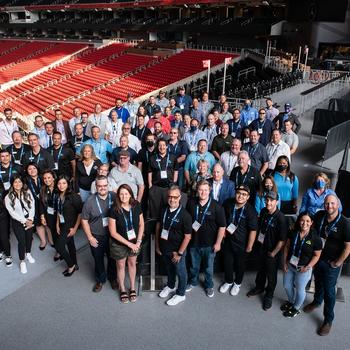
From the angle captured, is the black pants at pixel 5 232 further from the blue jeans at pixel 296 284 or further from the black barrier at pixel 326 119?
the black barrier at pixel 326 119

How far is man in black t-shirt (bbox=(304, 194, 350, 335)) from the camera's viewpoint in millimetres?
3375

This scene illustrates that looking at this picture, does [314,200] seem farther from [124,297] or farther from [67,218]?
[67,218]

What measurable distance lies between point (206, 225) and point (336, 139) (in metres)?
4.96

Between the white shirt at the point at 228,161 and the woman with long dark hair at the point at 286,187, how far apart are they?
2.31 feet

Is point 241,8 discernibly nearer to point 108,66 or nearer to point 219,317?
point 108,66

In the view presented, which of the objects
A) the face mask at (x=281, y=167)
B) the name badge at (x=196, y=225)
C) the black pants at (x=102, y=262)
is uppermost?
the face mask at (x=281, y=167)

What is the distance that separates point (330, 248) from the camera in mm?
3480

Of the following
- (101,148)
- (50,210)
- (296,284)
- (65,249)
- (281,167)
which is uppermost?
(281,167)

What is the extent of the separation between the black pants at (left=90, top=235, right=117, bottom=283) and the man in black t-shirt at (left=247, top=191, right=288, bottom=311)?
1.68 m

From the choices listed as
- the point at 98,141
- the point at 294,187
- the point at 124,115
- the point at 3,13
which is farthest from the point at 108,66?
the point at 3,13

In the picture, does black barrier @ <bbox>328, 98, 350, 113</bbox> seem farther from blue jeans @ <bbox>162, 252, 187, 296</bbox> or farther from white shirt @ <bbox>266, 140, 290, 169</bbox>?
blue jeans @ <bbox>162, 252, 187, 296</bbox>

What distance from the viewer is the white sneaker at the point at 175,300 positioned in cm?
399

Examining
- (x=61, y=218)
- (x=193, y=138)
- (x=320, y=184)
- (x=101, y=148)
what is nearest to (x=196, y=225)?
(x=320, y=184)

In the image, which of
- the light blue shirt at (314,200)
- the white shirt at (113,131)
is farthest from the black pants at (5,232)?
the light blue shirt at (314,200)
